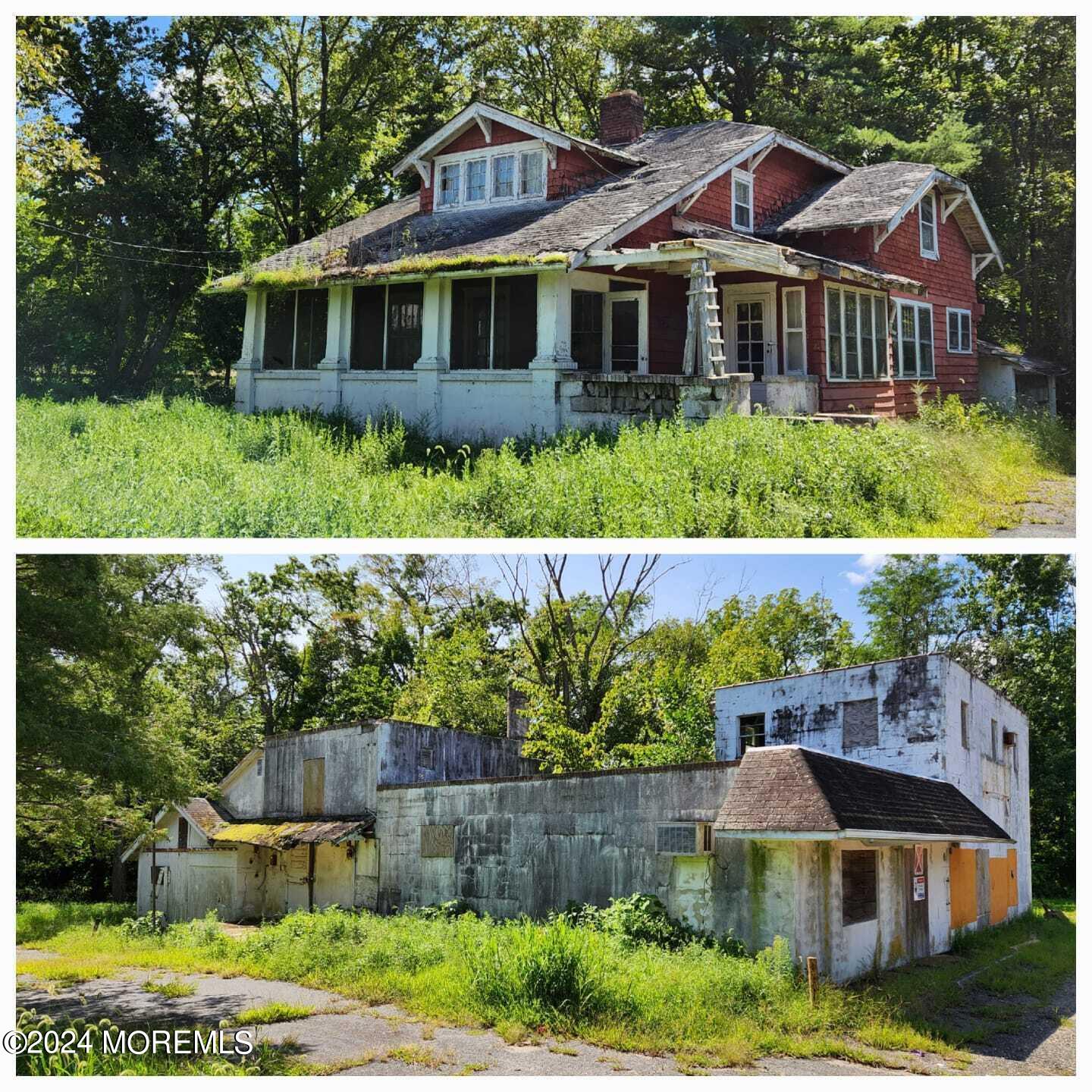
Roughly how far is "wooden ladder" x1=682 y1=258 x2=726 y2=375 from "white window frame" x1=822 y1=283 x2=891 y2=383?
4793mm

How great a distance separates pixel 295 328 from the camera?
71.2 feet

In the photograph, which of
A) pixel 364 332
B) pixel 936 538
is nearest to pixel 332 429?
pixel 364 332

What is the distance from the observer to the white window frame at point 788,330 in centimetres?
1952

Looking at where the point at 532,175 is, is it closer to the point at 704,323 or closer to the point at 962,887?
the point at 704,323

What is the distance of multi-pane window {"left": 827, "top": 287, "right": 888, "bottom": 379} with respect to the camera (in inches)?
778

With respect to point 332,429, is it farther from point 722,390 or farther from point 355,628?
point 355,628

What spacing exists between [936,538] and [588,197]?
9.91 m

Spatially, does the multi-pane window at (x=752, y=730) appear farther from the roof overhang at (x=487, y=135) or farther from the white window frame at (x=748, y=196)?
the roof overhang at (x=487, y=135)

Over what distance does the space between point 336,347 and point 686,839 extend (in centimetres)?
1234

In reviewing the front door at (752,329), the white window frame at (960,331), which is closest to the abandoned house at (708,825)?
the front door at (752,329)

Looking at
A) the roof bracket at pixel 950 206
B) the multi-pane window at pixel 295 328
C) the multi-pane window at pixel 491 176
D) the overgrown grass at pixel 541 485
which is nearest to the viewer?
the overgrown grass at pixel 541 485

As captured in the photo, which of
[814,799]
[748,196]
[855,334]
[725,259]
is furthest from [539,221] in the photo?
[814,799]

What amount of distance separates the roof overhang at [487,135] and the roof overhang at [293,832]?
510 inches

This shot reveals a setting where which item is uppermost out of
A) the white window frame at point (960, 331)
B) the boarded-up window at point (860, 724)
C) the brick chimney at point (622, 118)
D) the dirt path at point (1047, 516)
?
the brick chimney at point (622, 118)
